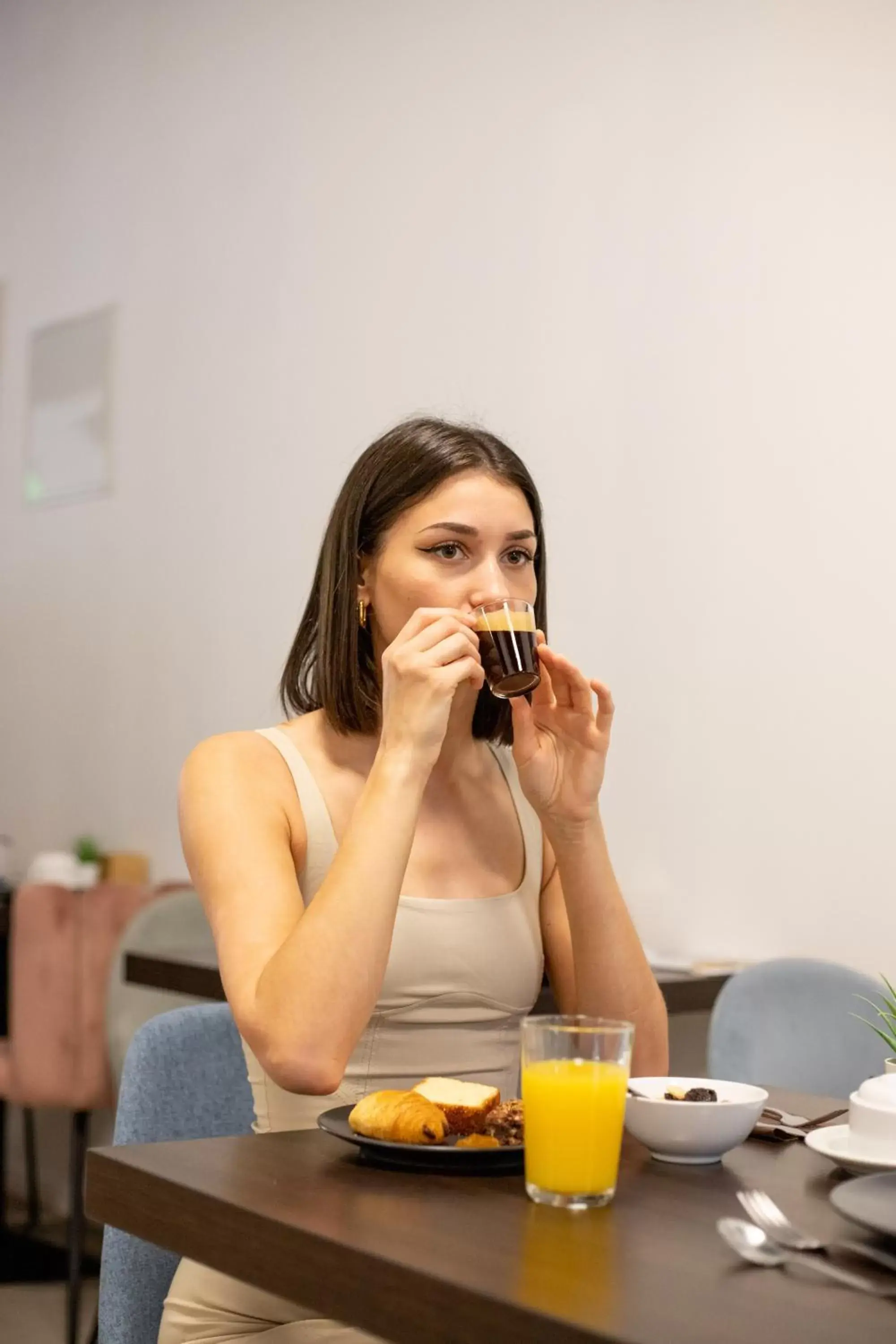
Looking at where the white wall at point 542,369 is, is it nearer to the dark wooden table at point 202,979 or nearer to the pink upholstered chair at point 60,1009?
the dark wooden table at point 202,979

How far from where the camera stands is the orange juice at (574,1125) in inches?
36.4

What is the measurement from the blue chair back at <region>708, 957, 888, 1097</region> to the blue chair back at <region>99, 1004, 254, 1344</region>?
3.10ft

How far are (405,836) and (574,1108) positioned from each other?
417mm

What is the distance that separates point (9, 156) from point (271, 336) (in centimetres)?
162

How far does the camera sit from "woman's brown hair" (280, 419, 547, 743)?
1638 millimetres

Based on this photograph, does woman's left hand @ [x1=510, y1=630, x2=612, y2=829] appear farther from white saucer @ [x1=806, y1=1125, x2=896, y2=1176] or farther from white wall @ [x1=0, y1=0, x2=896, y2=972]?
white wall @ [x1=0, y1=0, x2=896, y2=972]

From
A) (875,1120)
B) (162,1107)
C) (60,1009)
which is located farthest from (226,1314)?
(60,1009)

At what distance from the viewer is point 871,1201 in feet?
2.88

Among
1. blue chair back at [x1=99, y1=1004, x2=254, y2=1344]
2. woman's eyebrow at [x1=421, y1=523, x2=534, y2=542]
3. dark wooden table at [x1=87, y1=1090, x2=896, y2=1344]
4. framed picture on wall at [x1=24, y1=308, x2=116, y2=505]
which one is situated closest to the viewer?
dark wooden table at [x1=87, y1=1090, x2=896, y2=1344]

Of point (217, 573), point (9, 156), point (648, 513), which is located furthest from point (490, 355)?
point (9, 156)

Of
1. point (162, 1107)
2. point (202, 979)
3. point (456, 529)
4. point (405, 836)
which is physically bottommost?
point (202, 979)

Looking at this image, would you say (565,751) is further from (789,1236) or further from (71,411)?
(71,411)

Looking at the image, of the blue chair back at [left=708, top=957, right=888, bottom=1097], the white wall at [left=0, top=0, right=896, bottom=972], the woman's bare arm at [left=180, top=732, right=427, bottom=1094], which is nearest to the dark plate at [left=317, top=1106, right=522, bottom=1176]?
the woman's bare arm at [left=180, top=732, right=427, bottom=1094]

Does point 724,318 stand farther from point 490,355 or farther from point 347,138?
point 347,138
